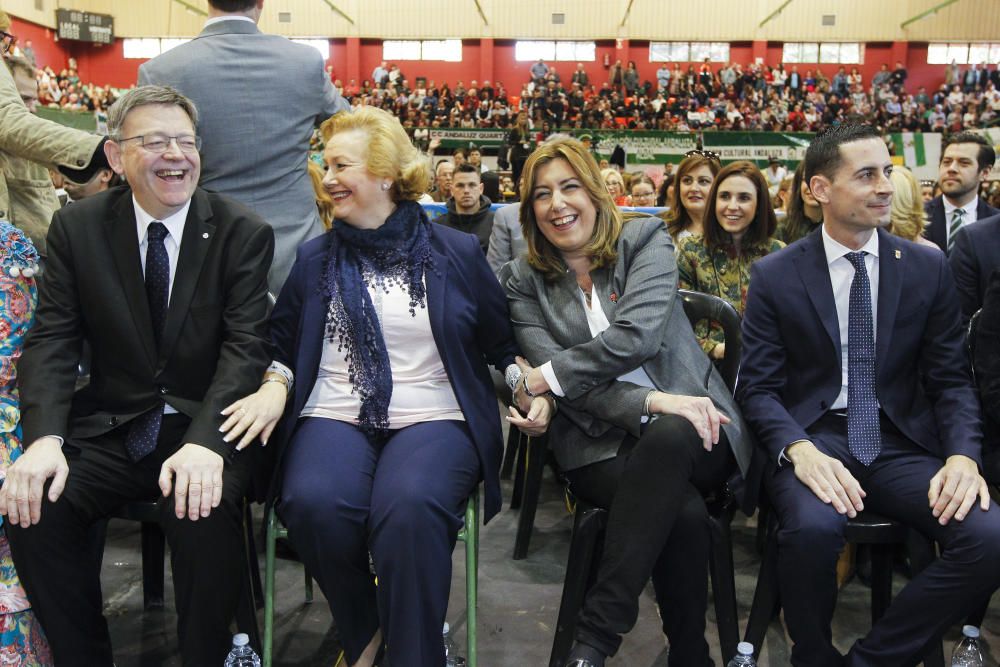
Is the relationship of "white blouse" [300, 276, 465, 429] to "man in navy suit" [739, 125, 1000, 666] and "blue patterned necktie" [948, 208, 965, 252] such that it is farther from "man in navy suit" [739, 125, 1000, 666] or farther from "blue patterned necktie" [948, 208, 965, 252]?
"blue patterned necktie" [948, 208, 965, 252]

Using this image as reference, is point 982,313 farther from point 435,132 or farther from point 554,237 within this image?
point 435,132

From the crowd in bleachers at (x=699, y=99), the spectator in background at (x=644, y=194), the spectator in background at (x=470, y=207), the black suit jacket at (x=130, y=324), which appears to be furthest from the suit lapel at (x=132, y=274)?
the crowd in bleachers at (x=699, y=99)

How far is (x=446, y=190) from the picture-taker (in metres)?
7.46

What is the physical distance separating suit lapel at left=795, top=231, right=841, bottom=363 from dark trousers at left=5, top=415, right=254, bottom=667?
1.58 m

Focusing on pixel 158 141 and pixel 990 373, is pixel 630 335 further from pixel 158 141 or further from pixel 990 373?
pixel 158 141

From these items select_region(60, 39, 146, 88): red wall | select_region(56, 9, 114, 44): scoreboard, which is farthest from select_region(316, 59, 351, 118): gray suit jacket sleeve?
select_region(60, 39, 146, 88): red wall

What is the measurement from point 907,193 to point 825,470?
204cm

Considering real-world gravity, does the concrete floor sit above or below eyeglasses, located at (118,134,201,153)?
below

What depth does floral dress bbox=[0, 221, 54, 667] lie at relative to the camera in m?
1.97

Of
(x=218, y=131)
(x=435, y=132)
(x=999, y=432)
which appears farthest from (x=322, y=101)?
(x=435, y=132)

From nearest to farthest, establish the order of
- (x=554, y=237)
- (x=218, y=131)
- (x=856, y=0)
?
1. (x=554, y=237)
2. (x=218, y=131)
3. (x=856, y=0)

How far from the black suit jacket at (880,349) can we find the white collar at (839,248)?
2cm

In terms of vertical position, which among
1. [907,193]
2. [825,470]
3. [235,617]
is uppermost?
[907,193]

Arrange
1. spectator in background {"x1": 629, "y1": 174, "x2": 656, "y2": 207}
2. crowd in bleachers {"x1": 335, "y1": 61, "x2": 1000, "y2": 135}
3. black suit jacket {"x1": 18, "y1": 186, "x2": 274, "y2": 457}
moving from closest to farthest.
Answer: black suit jacket {"x1": 18, "y1": 186, "x2": 274, "y2": 457} < spectator in background {"x1": 629, "y1": 174, "x2": 656, "y2": 207} < crowd in bleachers {"x1": 335, "y1": 61, "x2": 1000, "y2": 135}
